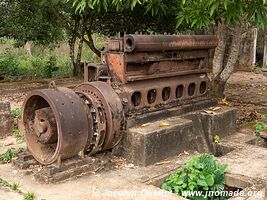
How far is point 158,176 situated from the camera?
478 centimetres

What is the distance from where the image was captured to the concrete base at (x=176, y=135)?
5.20 meters

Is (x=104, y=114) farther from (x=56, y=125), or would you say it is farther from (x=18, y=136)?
(x=18, y=136)

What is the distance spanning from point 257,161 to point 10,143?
3688 millimetres

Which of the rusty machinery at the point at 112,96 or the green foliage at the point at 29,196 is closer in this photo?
the green foliage at the point at 29,196

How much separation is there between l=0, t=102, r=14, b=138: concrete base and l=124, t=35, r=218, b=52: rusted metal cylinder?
2.66 meters

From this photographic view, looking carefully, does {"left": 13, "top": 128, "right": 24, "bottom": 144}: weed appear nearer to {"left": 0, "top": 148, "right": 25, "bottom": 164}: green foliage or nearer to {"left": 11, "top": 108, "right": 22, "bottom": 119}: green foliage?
{"left": 11, "top": 108, "right": 22, "bottom": 119}: green foliage

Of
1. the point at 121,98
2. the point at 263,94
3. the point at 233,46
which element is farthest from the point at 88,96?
the point at 263,94

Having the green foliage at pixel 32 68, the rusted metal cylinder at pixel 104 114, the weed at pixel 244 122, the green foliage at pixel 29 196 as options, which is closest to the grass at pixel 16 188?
the green foliage at pixel 29 196

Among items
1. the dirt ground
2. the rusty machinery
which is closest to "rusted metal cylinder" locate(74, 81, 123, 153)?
the rusty machinery

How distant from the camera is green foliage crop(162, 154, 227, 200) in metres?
4.49

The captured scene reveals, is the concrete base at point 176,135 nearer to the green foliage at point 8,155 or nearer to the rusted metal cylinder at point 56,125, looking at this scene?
the rusted metal cylinder at point 56,125

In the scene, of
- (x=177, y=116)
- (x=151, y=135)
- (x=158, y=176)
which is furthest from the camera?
(x=177, y=116)

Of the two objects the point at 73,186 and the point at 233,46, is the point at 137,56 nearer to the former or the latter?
the point at 73,186

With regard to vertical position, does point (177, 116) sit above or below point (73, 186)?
above
